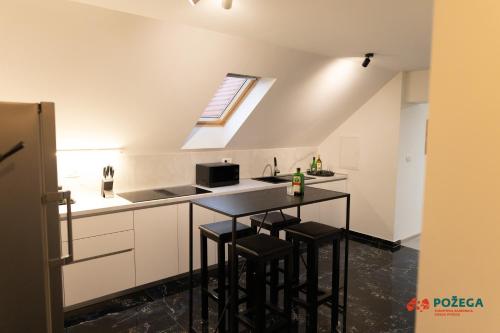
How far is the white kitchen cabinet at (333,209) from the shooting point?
16.0ft

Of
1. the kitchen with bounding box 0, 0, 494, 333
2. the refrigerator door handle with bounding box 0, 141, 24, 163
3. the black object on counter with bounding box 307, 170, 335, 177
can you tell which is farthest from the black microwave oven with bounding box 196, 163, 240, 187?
the refrigerator door handle with bounding box 0, 141, 24, 163

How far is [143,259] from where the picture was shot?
322 centimetres

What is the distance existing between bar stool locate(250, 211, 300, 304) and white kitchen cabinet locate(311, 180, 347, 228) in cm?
171

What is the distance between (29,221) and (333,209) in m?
4.14

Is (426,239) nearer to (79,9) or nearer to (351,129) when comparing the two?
(79,9)

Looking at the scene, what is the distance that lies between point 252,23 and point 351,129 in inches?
114

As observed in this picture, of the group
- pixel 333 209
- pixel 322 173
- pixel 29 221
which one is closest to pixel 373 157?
pixel 322 173

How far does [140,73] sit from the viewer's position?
2852 mm

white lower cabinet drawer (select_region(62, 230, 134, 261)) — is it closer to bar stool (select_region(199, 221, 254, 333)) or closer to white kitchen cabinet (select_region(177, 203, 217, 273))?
white kitchen cabinet (select_region(177, 203, 217, 273))

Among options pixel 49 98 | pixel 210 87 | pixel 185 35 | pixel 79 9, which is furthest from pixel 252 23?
pixel 49 98

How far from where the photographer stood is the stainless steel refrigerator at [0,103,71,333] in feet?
4.63

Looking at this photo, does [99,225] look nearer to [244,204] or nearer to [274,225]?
[244,204]

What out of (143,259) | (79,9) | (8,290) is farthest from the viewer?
(143,259)

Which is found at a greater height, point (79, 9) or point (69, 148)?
point (79, 9)
